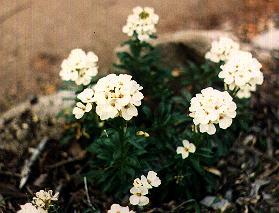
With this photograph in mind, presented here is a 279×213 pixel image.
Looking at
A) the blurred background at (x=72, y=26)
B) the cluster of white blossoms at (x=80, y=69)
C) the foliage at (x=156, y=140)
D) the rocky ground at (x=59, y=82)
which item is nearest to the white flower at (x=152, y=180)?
the foliage at (x=156, y=140)

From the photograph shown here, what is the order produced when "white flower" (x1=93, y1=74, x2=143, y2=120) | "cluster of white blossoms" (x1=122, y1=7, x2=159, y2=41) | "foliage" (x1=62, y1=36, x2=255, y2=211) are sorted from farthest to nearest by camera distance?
1. "cluster of white blossoms" (x1=122, y1=7, x2=159, y2=41)
2. "foliage" (x1=62, y1=36, x2=255, y2=211)
3. "white flower" (x1=93, y1=74, x2=143, y2=120)

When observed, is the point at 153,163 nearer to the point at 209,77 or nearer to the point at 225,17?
the point at 209,77

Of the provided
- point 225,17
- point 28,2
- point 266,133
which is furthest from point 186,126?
point 28,2

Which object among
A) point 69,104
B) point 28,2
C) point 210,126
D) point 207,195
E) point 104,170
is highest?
point 28,2

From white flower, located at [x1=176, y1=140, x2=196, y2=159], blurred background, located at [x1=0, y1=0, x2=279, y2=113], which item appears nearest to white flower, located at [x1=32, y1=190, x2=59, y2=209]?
white flower, located at [x1=176, y1=140, x2=196, y2=159]

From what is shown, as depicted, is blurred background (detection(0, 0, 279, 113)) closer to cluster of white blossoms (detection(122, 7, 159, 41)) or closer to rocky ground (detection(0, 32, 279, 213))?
rocky ground (detection(0, 32, 279, 213))

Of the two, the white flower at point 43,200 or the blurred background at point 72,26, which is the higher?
the blurred background at point 72,26

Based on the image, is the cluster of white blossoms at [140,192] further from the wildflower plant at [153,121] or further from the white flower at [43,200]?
the white flower at [43,200]
